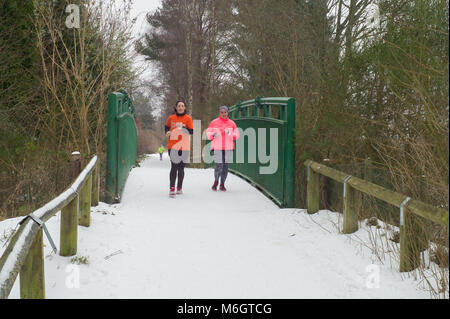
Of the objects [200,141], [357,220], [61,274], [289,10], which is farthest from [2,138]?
[200,141]

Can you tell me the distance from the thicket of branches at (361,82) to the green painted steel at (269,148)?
0.91 ft

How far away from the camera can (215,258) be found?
4.80 meters

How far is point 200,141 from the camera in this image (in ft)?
71.9

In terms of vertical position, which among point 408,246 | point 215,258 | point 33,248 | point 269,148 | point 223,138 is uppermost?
Result: point 223,138

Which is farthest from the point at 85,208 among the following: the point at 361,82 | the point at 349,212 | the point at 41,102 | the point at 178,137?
the point at 41,102

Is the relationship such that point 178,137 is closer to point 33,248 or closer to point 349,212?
point 349,212

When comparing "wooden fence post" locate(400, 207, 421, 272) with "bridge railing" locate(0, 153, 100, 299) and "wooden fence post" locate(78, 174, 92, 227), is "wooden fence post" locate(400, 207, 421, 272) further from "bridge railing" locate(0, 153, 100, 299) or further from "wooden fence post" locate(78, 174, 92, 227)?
"wooden fence post" locate(78, 174, 92, 227)

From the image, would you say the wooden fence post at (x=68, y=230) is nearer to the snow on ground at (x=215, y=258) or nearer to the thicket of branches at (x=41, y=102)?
the snow on ground at (x=215, y=258)

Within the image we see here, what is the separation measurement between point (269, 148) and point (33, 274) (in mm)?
5475

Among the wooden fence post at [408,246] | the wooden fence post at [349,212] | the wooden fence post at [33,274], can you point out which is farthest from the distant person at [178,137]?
the wooden fence post at [33,274]

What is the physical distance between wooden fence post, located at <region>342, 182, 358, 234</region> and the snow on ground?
0.32ft

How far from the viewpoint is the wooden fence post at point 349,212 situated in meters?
5.47

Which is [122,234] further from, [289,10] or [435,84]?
[289,10]

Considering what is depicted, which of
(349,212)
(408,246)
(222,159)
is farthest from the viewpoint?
(222,159)
